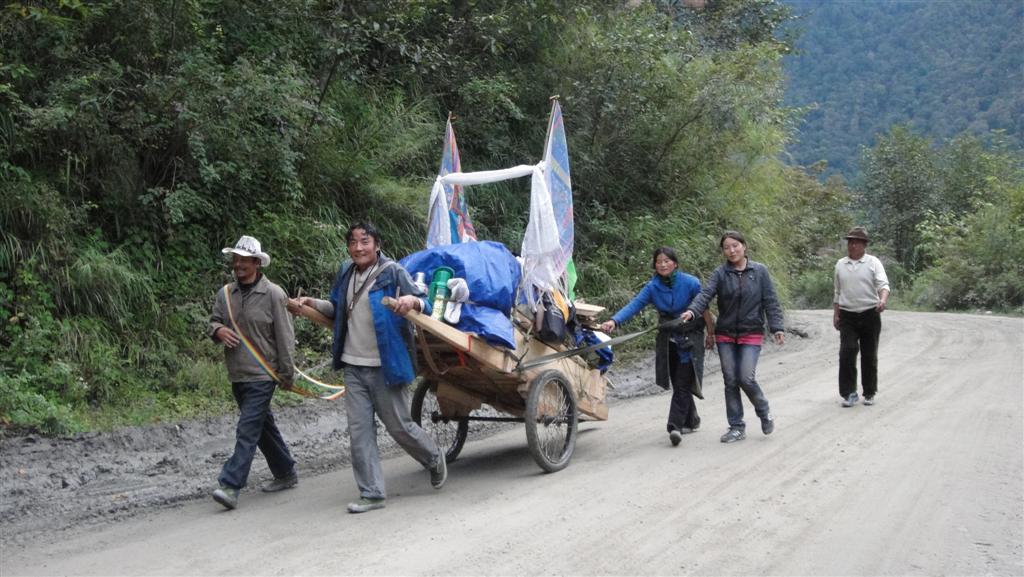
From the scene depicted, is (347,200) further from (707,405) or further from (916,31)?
(916,31)

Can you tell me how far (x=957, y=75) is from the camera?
249 feet

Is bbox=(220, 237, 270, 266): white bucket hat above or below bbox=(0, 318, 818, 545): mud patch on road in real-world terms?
above

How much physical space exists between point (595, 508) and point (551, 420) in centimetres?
136

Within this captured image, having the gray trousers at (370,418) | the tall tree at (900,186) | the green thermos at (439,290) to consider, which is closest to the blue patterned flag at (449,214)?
the green thermos at (439,290)

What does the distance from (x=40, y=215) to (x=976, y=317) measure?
2208cm

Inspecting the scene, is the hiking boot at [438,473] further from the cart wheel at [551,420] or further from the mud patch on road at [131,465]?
the mud patch on road at [131,465]

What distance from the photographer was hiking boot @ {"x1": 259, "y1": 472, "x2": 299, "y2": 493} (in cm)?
748

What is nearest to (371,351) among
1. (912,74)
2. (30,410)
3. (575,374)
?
(575,374)

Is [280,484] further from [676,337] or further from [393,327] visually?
[676,337]

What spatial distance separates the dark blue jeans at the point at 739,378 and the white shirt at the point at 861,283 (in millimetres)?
2757

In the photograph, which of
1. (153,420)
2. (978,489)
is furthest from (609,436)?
(153,420)

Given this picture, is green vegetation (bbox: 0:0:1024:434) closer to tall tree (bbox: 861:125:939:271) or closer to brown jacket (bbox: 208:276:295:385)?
brown jacket (bbox: 208:276:295:385)

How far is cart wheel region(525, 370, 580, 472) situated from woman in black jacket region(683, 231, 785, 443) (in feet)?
5.38

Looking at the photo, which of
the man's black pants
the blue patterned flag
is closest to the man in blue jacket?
the blue patterned flag
